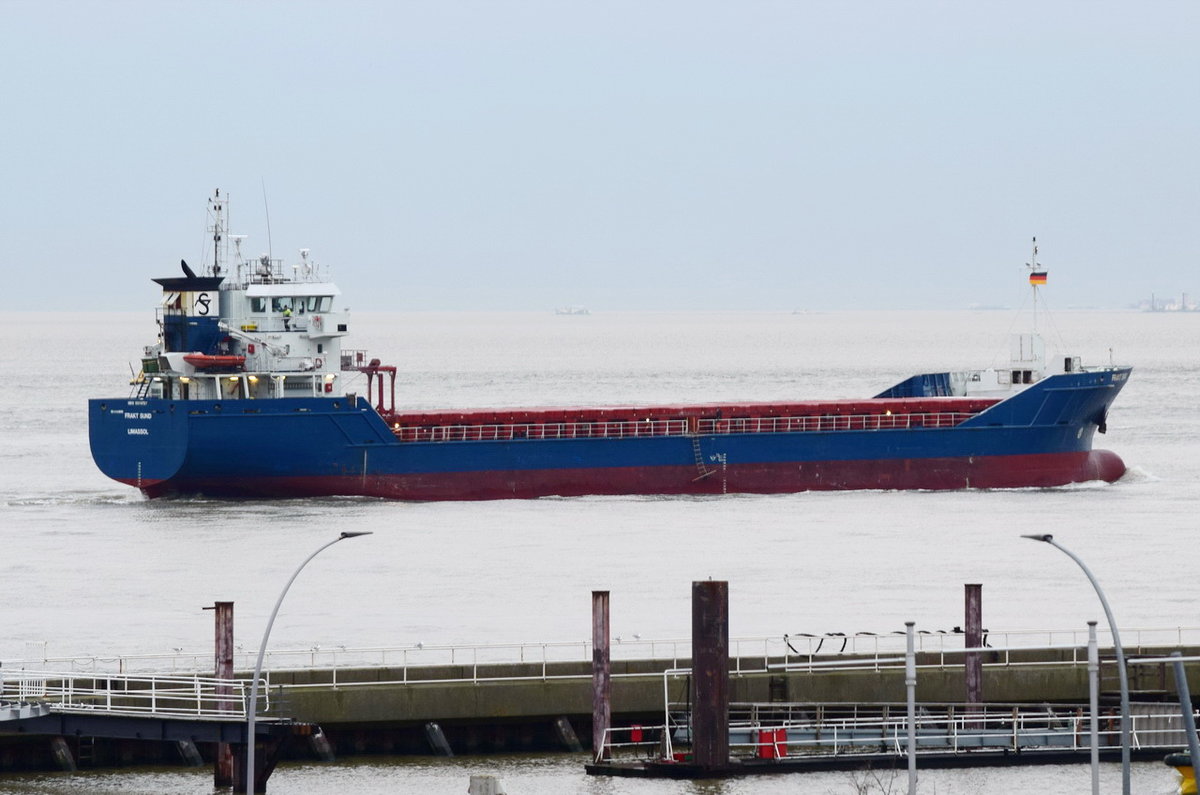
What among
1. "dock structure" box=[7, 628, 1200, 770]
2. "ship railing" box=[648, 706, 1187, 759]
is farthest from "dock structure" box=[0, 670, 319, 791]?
"ship railing" box=[648, 706, 1187, 759]

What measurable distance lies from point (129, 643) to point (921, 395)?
95.0 feet

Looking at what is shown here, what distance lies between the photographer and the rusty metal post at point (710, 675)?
22.7m

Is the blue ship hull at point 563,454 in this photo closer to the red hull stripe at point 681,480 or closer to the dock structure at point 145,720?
the red hull stripe at point 681,480

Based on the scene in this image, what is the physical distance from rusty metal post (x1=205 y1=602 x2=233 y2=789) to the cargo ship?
25.0 meters

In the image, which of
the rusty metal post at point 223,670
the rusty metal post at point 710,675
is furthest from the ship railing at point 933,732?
the rusty metal post at point 223,670

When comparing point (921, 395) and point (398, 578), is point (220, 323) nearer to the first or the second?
point (398, 578)

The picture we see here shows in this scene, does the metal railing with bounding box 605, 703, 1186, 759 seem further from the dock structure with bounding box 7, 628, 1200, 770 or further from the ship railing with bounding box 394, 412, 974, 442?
the ship railing with bounding box 394, 412, 974, 442

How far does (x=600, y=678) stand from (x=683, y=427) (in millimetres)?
28778

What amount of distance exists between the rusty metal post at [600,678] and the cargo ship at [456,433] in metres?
25.5

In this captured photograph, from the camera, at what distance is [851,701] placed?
84.5 ft

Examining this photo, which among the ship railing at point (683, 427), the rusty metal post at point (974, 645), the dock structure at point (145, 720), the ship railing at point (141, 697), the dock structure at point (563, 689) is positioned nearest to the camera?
the dock structure at point (145, 720)

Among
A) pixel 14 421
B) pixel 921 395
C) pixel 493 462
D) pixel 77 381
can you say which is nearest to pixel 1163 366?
pixel 77 381

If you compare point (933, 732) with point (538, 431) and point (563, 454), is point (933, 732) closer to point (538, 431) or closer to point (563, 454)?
point (563, 454)

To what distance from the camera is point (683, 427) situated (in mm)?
52438
